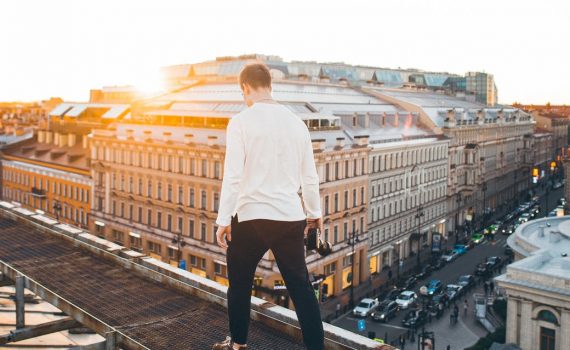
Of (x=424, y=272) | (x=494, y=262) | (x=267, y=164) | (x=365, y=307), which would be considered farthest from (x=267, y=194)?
(x=494, y=262)

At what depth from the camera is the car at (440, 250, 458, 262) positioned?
61.6 meters

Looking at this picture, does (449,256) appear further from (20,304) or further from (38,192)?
(20,304)

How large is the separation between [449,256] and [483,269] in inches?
226

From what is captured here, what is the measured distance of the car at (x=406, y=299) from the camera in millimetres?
46309

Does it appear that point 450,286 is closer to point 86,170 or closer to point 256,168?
point 86,170

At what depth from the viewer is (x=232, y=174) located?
7.01 meters

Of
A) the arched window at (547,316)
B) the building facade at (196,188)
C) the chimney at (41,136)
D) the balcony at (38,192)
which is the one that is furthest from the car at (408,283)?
the chimney at (41,136)

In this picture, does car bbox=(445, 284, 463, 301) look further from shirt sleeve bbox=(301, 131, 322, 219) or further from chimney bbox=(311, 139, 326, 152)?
shirt sleeve bbox=(301, 131, 322, 219)

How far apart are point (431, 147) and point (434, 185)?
4412 mm

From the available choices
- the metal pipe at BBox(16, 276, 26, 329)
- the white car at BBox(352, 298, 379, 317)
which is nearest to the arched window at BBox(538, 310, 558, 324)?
the white car at BBox(352, 298, 379, 317)

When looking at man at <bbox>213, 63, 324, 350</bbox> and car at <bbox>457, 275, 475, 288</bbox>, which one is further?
car at <bbox>457, 275, 475, 288</bbox>

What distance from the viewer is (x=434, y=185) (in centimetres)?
7119

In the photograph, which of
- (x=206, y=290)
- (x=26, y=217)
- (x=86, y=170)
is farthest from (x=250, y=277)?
(x=86, y=170)

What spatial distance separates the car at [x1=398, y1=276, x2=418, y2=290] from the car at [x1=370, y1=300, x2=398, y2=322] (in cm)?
579
